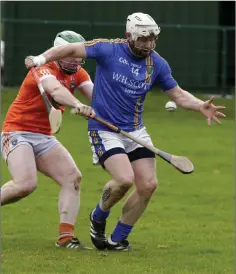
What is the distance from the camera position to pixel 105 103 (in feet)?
29.9

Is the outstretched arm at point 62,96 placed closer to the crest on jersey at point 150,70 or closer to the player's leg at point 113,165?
the player's leg at point 113,165

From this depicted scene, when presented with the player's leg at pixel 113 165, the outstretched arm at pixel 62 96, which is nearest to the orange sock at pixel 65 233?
the player's leg at pixel 113 165

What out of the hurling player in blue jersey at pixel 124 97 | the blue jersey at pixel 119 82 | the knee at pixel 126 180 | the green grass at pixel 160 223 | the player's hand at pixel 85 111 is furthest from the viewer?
the blue jersey at pixel 119 82

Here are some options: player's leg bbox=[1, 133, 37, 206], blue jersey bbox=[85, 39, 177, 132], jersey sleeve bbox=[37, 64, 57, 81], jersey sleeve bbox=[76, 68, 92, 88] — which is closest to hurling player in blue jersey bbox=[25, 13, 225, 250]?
blue jersey bbox=[85, 39, 177, 132]

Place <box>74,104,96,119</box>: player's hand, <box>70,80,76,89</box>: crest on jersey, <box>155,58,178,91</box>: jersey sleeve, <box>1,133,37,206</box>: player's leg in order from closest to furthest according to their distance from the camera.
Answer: <box>74,104,96,119</box>: player's hand < <box>1,133,37,206</box>: player's leg < <box>155,58,178,91</box>: jersey sleeve < <box>70,80,76,89</box>: crest on jersey

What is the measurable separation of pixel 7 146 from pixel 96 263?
155 cm

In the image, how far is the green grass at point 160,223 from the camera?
28.1 ft

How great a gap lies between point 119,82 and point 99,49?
0.35 meters

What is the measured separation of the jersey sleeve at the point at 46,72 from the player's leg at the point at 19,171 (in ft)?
2.12

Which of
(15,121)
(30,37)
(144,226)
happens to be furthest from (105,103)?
(30,37)

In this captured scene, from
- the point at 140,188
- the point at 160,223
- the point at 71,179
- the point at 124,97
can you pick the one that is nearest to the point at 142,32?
the point at 124,97

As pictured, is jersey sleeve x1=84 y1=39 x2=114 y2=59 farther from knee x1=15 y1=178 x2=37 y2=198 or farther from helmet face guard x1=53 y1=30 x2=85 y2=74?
knee x1=15 y1=178 x2=37 y2=198

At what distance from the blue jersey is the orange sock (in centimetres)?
100

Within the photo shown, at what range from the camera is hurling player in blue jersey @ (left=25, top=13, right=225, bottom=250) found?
29.4 ft
